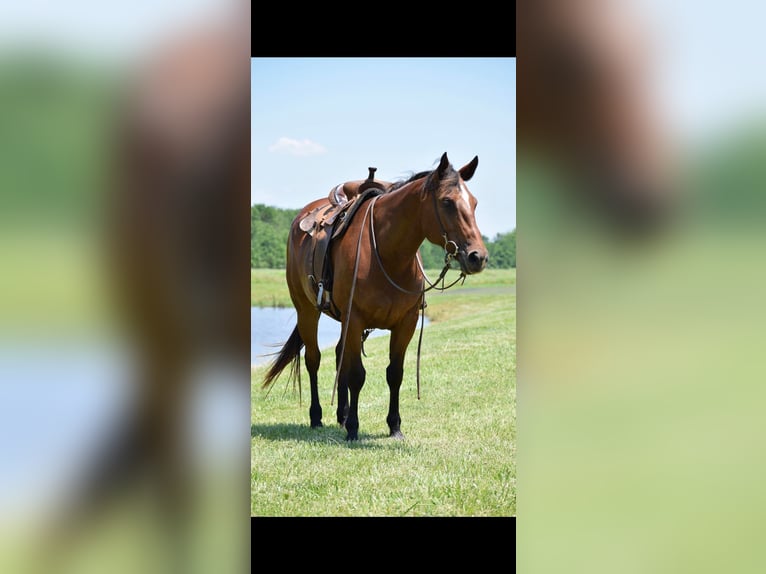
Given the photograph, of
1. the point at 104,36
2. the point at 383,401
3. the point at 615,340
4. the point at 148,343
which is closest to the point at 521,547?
the point at 615,340

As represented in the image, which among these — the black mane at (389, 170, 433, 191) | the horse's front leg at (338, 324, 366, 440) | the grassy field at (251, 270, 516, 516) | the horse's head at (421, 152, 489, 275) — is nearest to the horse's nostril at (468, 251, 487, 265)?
the horse's head at (421, 152, 489, 275)

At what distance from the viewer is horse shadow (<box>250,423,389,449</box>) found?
6293 millimetres

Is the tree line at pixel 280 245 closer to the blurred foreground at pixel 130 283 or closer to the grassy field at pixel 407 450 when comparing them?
the grassy field at pixel 407 450

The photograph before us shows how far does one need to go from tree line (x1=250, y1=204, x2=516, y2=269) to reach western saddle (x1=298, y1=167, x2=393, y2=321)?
15.9 meters

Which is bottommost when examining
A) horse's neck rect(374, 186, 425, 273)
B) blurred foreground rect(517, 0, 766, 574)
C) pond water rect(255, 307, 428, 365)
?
pond water rect(255, 307, 428, 365)

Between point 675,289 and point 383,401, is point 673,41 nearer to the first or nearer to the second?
point 675,289

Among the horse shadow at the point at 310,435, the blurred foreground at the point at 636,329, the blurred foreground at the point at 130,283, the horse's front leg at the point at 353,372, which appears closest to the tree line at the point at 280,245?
the horse shadow at the point at 310,435

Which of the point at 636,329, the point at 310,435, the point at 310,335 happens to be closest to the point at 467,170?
the point at 310,335

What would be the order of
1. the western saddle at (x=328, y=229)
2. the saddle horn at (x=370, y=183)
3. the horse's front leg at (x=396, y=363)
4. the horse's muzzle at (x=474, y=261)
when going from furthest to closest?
the saddle horn at (x=370, y=183) → the western saddle at (x=328, y=229) → the horse's front leg at (x=396, y=363) → the horse's muzzle at (x=474, y=261)

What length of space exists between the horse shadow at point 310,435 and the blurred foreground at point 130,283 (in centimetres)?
487

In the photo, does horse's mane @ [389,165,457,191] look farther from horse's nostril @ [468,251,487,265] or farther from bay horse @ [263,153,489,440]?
horse's nostril @ [468,251,487,265]

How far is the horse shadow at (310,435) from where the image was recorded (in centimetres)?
629

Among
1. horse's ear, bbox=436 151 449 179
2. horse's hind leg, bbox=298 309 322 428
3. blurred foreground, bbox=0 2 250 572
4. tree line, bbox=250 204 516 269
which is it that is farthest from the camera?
tree line, bbox=250 204 516 269

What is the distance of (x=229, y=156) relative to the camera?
4.38 feet
